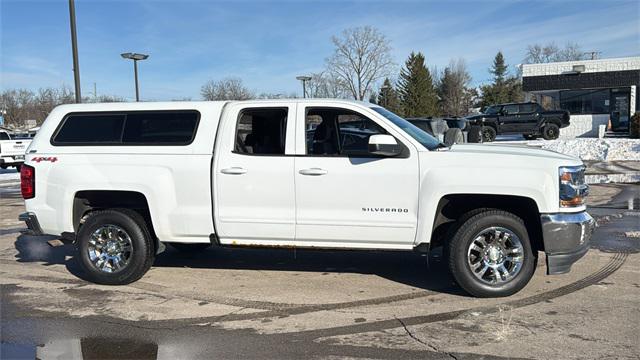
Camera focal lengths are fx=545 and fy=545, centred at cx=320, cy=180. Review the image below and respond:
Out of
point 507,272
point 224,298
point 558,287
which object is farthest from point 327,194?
point 558,287

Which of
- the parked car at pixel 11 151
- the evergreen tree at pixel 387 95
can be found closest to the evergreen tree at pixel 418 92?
the evergreen tree at pixel 387 95

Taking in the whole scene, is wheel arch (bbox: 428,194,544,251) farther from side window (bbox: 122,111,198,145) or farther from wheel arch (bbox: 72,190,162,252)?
wheel arch (bbox: 72,190,162,252)

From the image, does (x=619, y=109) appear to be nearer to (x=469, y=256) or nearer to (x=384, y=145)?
(x=469, y=256)

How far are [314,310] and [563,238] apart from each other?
2491 millimetres

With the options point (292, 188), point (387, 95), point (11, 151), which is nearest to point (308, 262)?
point (292, 188)

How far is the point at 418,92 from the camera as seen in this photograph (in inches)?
1961

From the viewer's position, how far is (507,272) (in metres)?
5.48

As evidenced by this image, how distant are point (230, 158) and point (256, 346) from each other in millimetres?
2174

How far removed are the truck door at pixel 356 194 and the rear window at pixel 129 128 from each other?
1.31 metres

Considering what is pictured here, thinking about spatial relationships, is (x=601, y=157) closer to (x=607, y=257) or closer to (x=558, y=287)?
(x=607, y=257)

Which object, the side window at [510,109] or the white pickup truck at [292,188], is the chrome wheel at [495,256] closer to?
the white pickup truck at [292,188]

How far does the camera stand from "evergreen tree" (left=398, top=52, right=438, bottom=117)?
49.5 metres

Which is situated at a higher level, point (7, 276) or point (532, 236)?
point (532, 236)

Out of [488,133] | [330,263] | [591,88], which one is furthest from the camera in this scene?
[591,88]
